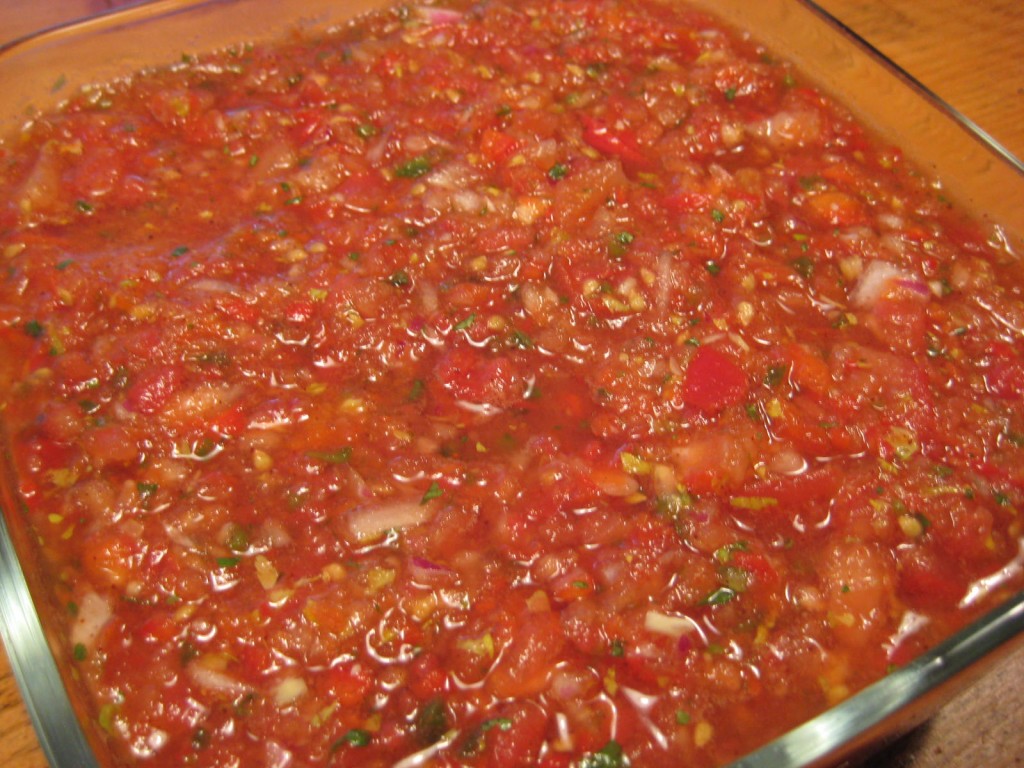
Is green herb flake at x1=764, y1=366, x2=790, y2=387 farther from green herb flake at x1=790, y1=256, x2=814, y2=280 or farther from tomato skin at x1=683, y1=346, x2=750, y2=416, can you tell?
green herb flake at x1=790, y1=256, x2=814, y2=280

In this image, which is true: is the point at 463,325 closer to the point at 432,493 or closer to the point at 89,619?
the point at 432,493

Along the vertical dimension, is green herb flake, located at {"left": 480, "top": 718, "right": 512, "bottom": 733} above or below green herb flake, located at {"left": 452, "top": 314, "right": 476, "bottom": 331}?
below

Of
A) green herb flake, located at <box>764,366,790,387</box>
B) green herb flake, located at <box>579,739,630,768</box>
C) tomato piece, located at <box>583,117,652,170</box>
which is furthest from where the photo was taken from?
tomato piece, located at <box>583,117,652,170</box>

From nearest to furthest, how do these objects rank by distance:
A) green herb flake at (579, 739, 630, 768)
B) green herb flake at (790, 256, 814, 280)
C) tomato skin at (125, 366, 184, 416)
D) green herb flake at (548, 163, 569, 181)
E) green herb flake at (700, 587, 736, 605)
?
1. green herb flake at (579, 739, 630, 768)
2. green herb flake at (700, 587, 736, 605)
3. tomato skin at (125, 366, 184, 416)
4. green herb flake at (790, 256, 814, 280)
5. green herb flake at (548, 163, 569, 181)

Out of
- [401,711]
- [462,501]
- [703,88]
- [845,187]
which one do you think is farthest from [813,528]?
[703,88]

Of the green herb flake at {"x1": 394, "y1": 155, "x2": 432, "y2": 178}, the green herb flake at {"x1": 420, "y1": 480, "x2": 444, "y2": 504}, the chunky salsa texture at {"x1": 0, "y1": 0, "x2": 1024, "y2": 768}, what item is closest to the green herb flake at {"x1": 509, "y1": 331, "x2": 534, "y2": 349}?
the chunky salsa texture at {"x1": 0, "y1": 0, "x2": 1024, "y2": 768}

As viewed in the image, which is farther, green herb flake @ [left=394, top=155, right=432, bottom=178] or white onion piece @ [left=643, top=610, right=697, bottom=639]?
green herb flake @ [left=394, top=155, right=432, bottom=178]
